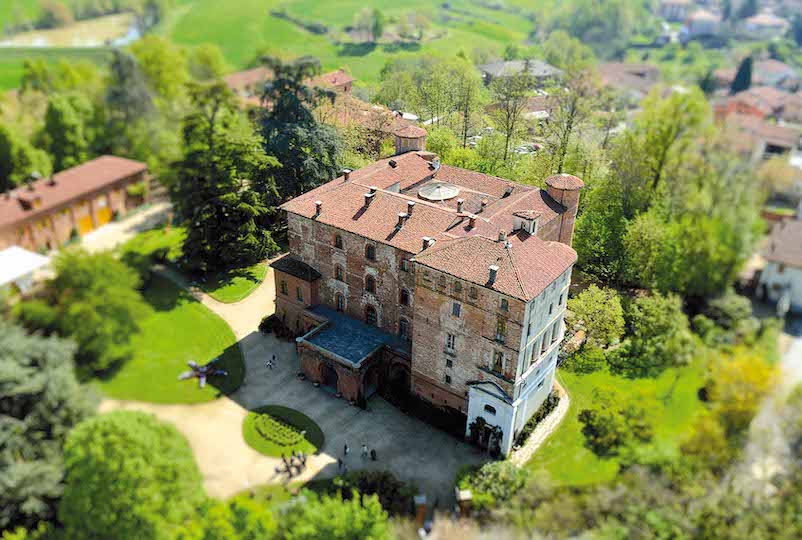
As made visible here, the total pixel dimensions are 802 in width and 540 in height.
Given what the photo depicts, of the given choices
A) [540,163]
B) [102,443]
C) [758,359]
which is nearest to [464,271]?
[758,359]

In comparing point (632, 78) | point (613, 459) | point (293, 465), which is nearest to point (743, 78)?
point (632, 78)

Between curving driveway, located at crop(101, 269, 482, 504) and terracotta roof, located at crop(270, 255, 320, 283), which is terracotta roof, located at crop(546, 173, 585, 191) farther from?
curving driveway, located at crop(101, 269, 482, 504)

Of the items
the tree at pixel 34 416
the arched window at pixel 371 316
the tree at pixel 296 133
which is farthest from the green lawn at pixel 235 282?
the tree at pixel 34 416

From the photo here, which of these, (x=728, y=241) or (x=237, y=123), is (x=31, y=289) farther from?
(x=237, y=123)

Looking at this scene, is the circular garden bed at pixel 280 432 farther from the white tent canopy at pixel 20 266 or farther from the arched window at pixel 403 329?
the white tent canopy at pixel 20 266

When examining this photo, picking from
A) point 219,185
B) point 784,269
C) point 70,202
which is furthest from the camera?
point 219,185

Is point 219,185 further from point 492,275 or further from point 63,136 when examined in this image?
point 63,136
